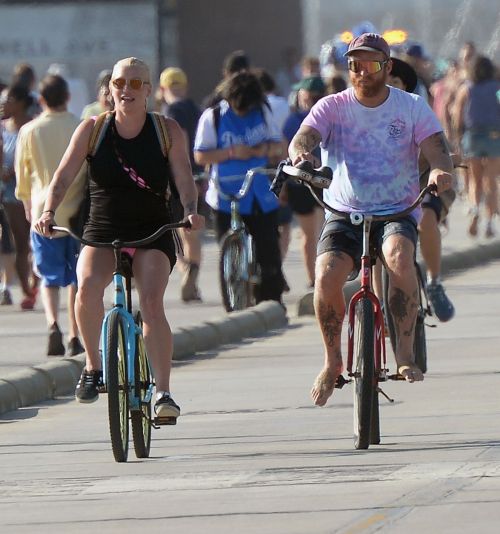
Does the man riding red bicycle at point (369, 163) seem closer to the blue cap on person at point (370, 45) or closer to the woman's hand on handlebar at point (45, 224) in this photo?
the blue cap on person at point (370, 45)

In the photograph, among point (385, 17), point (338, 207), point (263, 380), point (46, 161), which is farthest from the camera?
point (385, 17)

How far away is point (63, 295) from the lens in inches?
786

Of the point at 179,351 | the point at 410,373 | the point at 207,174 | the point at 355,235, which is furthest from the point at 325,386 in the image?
the point at 207,174

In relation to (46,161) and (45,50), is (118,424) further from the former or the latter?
(45,50)

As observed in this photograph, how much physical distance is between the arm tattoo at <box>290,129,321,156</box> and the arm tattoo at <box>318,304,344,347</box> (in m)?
0.71

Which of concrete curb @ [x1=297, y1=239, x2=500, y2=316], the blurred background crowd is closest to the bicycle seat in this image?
the blurred background crowd

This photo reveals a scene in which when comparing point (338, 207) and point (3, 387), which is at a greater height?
point (338, 207)

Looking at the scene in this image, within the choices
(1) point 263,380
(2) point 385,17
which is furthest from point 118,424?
(2) point 385,17

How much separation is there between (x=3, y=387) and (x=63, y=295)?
784cm

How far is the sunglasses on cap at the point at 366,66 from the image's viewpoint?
405 inches

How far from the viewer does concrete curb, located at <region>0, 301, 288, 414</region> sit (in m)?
12.3

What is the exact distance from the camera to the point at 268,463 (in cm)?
955

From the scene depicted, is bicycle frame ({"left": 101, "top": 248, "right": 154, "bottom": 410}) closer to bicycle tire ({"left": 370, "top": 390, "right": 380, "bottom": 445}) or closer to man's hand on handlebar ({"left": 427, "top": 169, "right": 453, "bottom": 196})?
bicycle tire ({"left": 370, "top": 390, "right": 380, "bottom": 445})

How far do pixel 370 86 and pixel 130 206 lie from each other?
48.2 inches
